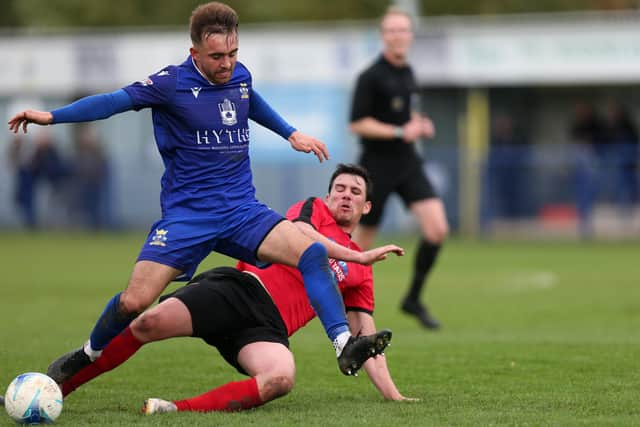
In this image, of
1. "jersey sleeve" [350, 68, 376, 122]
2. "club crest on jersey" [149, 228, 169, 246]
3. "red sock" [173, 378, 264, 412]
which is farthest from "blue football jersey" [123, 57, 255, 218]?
"jersey sleeve" [350, 68, 376, 122]

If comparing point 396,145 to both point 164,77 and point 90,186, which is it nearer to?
point 164,77

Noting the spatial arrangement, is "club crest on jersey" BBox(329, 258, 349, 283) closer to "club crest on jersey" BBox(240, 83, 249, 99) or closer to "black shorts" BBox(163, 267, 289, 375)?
"black shorts" BBox(163, 267, 289, 375)

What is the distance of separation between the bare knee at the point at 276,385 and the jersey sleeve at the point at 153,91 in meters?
1.63

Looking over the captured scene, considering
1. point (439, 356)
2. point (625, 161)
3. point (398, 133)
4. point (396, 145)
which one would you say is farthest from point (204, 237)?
point (625, 161)

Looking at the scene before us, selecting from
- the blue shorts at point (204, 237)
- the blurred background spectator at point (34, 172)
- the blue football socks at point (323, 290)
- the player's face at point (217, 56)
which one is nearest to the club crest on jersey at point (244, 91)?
the player's face at point (217, 56)

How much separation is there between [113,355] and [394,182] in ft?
15.1

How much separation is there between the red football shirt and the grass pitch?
1.69 ft

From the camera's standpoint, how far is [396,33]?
10.7m

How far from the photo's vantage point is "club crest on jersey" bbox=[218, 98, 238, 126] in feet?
22.5

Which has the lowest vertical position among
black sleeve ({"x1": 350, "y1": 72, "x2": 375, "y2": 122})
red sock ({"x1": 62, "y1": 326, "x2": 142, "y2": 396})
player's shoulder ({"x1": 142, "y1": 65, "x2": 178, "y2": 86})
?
red sock ({"x1": 62, "y1": 326, "x2": 142, "y2": 396})

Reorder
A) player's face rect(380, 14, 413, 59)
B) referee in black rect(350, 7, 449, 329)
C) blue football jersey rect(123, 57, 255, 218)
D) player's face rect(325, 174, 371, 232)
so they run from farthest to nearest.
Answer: referee in black rect(350, 7, 449, 329) → player's face rect(380, 14, 413, 59) → player's face rect(325, 174, 371, 232) → blue football jersey rect(123, 57, 255, 218)

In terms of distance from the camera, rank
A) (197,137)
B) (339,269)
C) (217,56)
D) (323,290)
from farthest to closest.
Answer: (339,269) < (197,137) < (217,56) < (323,290)

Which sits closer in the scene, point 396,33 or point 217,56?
point 217,56

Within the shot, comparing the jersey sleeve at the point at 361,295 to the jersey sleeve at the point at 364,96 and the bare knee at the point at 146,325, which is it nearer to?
the bare knee at the point at 146,325
